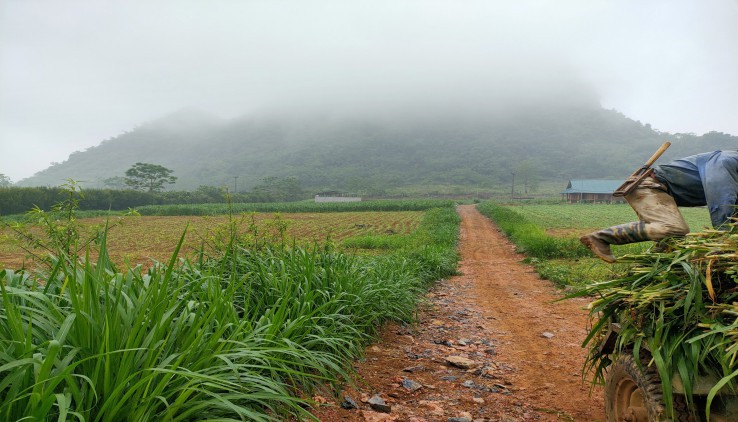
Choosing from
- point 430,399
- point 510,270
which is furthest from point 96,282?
point 510,270

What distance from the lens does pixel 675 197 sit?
2.91m

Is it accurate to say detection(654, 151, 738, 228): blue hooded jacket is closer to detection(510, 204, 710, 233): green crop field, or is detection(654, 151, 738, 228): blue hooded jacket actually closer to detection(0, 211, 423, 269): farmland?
detection(0, 211, 423, 269): farmland

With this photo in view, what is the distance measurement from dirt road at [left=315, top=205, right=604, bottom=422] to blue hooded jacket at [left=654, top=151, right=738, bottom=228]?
5.26ft

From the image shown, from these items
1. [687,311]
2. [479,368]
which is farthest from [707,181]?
[479,368]

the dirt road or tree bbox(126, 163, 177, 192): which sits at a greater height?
tree bbox(126, 163, 177, 192)

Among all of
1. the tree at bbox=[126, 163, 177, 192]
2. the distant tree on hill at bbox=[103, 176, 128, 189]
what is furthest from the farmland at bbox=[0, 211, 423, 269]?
the distant tree on hill at bbox=[103, 176, 128, 189]

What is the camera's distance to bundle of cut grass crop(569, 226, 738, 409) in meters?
1.82

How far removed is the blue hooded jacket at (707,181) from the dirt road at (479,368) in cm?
160

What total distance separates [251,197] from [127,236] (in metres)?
58.1

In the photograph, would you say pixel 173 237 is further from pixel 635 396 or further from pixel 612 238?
pixel 635 396

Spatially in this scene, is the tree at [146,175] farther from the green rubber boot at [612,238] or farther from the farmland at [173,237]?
the green rubber boot at [612,238]

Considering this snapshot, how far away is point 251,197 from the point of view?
81000mm

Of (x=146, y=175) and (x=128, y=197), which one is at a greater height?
(x=146, y=175)

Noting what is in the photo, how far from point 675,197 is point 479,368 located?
2158 millimetres
